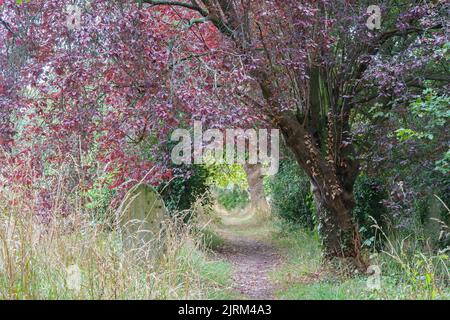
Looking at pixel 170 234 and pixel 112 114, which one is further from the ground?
pixel 112 114

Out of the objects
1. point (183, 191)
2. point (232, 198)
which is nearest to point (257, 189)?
point (232, 198)

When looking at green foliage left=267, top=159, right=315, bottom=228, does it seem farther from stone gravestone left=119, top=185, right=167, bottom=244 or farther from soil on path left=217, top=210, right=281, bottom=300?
stone gravestone left=119, top=185, right=167, bottom=244

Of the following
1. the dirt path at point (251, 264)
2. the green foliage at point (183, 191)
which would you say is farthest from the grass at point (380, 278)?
the green foliage at point (183, 191)

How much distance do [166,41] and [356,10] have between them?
2.83 m

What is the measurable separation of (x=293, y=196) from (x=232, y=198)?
14.4 meters

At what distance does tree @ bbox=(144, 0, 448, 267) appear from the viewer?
6562 millimetres

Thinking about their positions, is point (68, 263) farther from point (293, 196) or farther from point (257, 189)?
point (257, 189)

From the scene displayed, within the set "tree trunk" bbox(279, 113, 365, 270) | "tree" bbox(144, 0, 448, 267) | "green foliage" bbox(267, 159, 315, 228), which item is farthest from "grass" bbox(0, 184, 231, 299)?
"green foliage" bbox(267, 159, 315, 228)

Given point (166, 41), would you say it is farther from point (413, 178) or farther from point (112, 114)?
point (413, 178)

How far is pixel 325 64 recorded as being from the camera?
757 centimetres

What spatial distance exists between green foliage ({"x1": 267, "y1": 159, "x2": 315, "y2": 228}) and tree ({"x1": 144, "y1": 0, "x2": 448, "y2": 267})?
390 centimetres

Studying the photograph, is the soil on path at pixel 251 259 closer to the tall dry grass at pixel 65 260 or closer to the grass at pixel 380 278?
the grass at pixel 380 278
